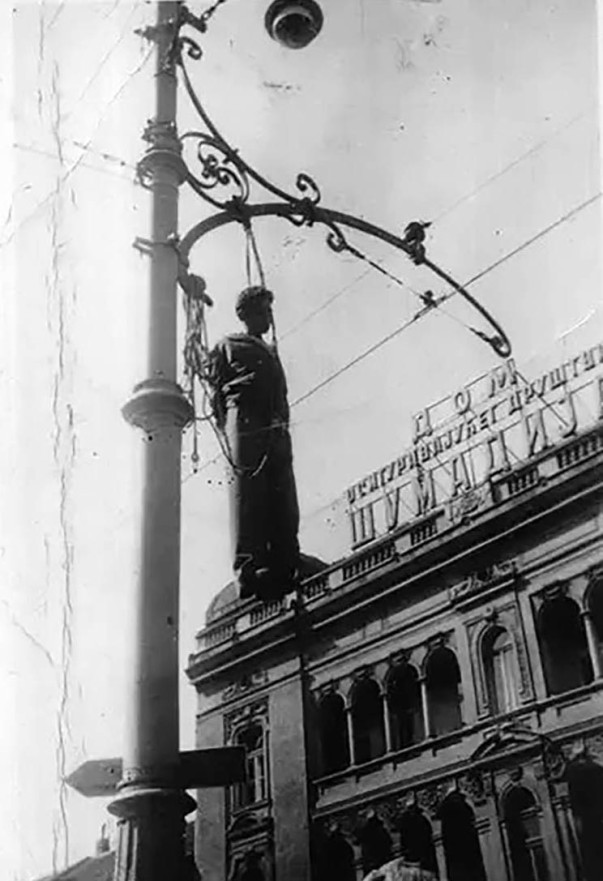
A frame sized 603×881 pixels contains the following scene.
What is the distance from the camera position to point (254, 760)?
11.1 metres

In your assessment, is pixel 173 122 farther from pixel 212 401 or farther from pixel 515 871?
pixel 515 871

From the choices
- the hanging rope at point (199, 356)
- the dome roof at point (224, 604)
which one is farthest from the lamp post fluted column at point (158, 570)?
the dome roof at point (224, 604)

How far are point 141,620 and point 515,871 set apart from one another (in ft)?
24.1

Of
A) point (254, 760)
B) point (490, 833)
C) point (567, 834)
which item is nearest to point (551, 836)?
point (567, 834)

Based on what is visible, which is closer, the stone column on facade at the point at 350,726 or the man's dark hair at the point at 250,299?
the man's dark hair at the point at 250,299

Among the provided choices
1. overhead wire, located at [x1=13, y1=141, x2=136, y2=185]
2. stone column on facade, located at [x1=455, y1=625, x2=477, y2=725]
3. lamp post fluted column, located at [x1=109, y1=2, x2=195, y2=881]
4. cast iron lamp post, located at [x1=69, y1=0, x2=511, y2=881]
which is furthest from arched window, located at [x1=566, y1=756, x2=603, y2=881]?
overhead wire, located at [x1=13, y1=141, x2=136, y2=185]

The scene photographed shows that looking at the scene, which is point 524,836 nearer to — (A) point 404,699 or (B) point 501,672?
(B) point 501,672

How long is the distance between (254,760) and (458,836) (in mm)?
2139

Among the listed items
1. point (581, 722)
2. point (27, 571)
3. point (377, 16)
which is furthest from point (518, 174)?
point (581, 722)

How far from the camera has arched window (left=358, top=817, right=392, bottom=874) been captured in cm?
1044

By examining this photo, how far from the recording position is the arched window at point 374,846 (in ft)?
34.2

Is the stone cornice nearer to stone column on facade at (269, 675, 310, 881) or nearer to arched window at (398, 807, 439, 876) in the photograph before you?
stone column on facade at (269, 675, 310, 881)

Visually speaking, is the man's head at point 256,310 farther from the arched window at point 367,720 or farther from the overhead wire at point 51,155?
the arched window at point 367,720

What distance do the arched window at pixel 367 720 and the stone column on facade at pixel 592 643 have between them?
226cm
